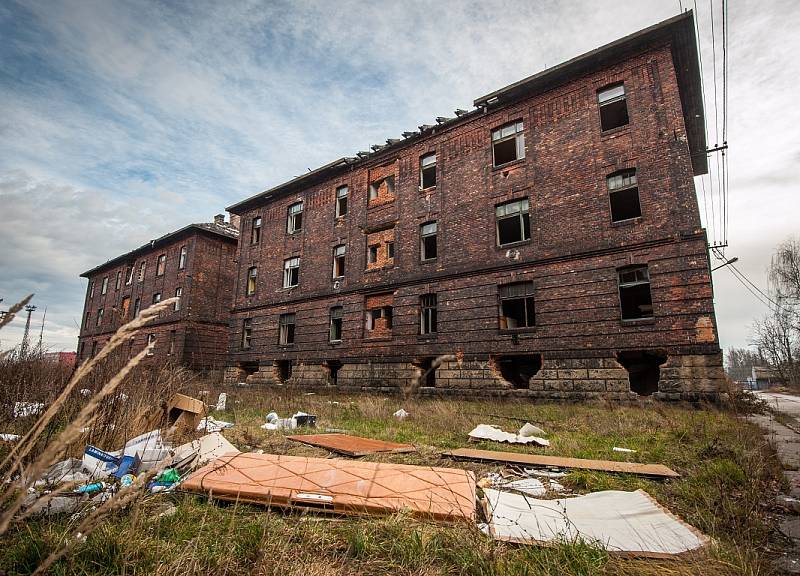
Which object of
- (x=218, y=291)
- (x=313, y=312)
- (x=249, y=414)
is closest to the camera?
(x=249, y=414)

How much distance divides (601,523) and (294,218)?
68.5 feet

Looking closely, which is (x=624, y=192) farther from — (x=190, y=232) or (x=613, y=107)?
(x=190, y=232)

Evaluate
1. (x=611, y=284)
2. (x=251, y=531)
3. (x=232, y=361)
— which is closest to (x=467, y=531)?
(x=251, y=531)

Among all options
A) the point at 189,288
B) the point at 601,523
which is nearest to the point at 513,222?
the point at 601,523

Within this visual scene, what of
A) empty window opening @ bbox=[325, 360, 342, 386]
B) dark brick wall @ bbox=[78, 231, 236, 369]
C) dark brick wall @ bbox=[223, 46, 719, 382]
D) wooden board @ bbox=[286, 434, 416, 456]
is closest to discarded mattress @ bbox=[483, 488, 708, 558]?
wooden board @ bbox=[286, 434, 416, 456]

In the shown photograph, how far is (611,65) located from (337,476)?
15273 millimetres

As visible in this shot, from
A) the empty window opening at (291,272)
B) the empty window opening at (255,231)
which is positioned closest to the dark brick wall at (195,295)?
the empty window opening at (255,231)

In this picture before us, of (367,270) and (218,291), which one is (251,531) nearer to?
(367,270)

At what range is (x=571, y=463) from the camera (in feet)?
15.2

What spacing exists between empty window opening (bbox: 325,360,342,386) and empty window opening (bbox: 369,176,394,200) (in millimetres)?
7503

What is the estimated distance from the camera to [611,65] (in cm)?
1366

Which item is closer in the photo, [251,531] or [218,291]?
[251,531]

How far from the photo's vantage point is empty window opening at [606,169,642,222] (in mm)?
12875

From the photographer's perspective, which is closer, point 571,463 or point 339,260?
point 571,463
